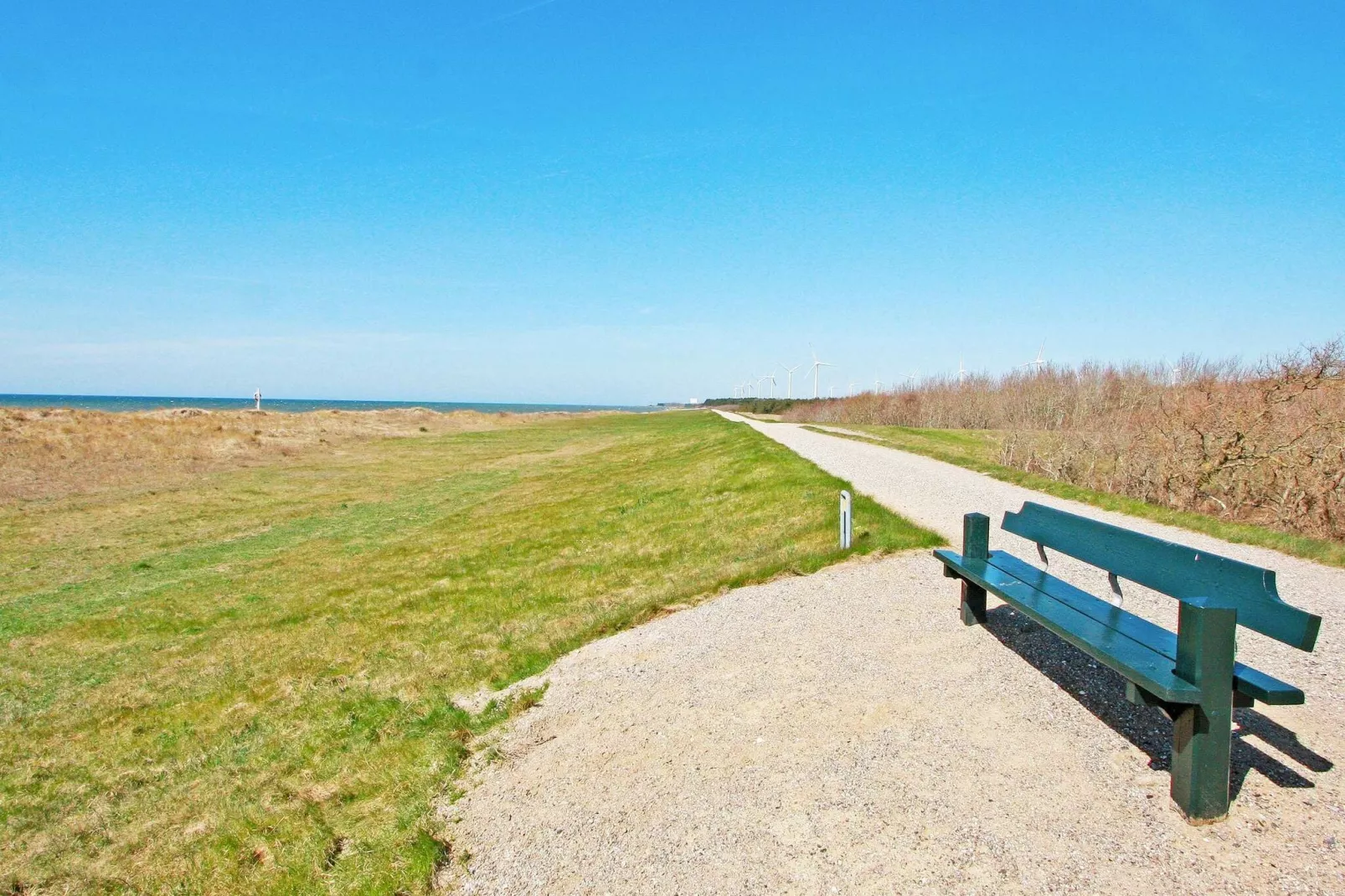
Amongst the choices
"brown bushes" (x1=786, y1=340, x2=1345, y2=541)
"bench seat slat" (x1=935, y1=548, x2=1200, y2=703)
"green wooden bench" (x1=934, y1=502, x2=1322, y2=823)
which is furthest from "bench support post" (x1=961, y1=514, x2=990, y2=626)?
"brown bushes" (x1=786, y1=340, x2=1345, y2=541)

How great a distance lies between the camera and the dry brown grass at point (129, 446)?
2416 cm

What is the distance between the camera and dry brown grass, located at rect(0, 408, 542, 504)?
24.2 metres

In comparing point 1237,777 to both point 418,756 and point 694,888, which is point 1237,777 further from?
point 418,756

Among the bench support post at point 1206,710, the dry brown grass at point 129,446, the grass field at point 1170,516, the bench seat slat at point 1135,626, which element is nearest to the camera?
the bench seat slat at point 1135,626

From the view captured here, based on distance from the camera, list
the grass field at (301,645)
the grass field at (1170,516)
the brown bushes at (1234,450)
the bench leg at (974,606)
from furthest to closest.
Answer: the brown bushes at (1234,450), the grass field at (1170,516), the bench leg at (974,606), the grass field at (301,645)

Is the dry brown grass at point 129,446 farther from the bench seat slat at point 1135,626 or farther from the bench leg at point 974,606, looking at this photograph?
the bench seat slat at point 1135,626

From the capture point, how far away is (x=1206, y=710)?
3547mm

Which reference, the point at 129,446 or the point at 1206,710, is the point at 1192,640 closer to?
the point at 1206,710

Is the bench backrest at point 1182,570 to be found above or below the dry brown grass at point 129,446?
above

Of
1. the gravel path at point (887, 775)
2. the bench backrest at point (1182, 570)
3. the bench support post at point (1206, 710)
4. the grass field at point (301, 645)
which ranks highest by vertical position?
the bench backrest at point (1182, 570)

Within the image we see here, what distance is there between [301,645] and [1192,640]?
8932 mm

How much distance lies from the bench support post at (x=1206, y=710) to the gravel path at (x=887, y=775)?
0.44 ft

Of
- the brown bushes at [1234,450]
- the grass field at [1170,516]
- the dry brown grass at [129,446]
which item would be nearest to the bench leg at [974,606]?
the grass field at [1170,516]

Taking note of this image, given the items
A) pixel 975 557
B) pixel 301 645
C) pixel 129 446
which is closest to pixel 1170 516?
pixel 975 557
